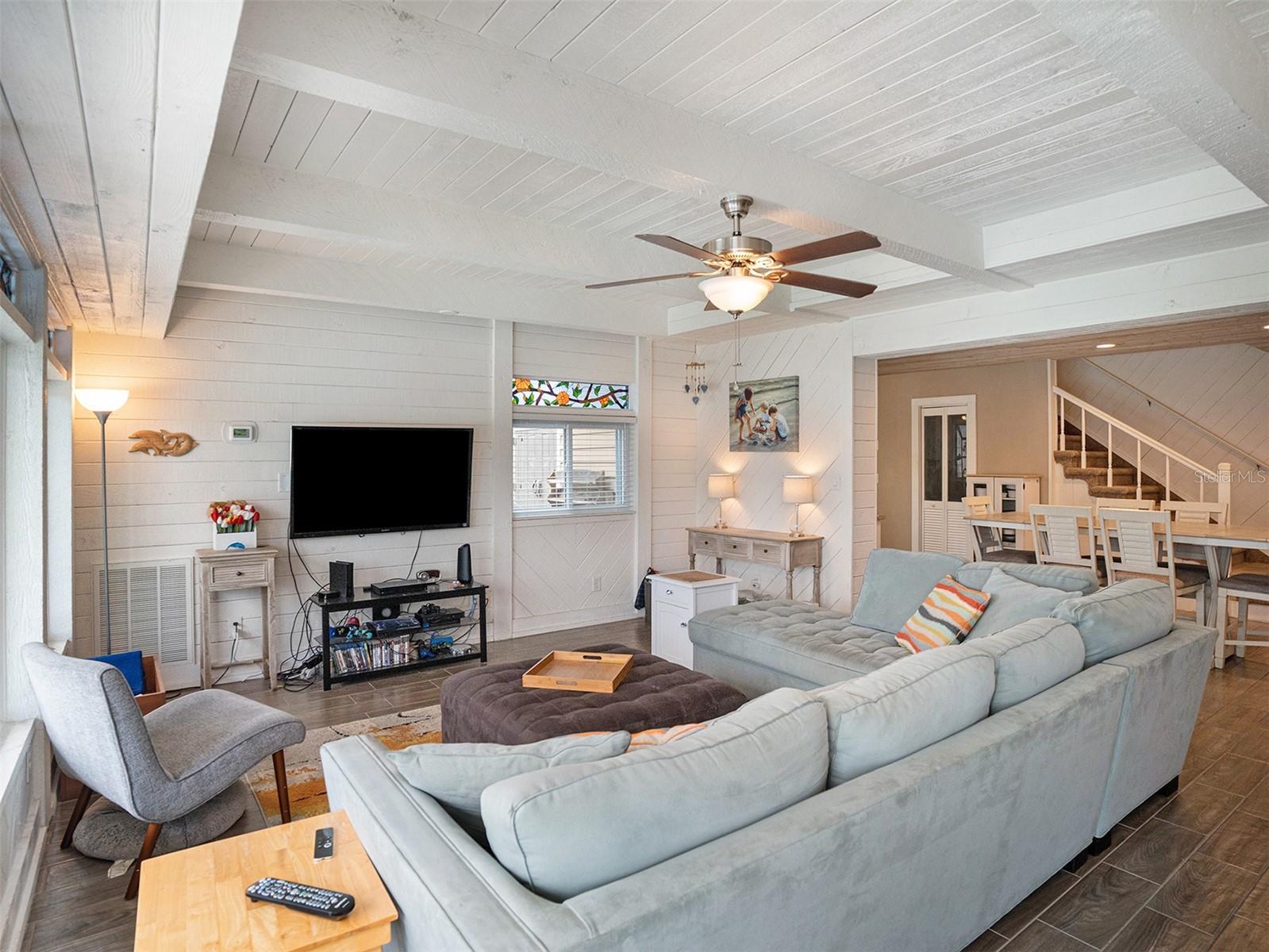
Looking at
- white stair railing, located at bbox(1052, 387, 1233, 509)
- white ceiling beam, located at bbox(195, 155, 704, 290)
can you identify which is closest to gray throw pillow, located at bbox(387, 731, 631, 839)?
white ceiling beam, located at bbox(195, 155, 704, 290)

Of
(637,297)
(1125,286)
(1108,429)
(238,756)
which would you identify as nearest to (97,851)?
(238,756)

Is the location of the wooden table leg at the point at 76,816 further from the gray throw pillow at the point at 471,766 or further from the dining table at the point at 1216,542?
the dining table at the point at 1216,542

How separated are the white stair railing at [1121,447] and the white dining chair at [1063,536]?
213 cm

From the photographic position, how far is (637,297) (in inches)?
226

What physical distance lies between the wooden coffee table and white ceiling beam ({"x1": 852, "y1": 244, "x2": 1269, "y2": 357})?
4540 mm

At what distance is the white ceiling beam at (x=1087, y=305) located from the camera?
12.5ft

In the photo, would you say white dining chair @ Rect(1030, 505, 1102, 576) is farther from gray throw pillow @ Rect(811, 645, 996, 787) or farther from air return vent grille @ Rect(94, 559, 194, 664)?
air return vent grille @ Rect(94, 559, 194, 664)

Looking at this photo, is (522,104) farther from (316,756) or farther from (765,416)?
(765,416)

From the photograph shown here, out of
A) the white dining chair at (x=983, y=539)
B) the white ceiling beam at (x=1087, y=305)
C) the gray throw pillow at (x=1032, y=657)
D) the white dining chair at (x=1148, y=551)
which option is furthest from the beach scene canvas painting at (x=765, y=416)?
the gray throw pillow at (x=1032, y=657)

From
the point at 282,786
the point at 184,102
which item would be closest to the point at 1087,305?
the point at 184,102

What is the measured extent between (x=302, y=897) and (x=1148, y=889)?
8.50 ft

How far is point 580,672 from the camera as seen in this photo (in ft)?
10.9

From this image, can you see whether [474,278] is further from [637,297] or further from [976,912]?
[976,912]

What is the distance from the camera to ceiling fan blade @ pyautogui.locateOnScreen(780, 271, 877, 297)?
3.34m
